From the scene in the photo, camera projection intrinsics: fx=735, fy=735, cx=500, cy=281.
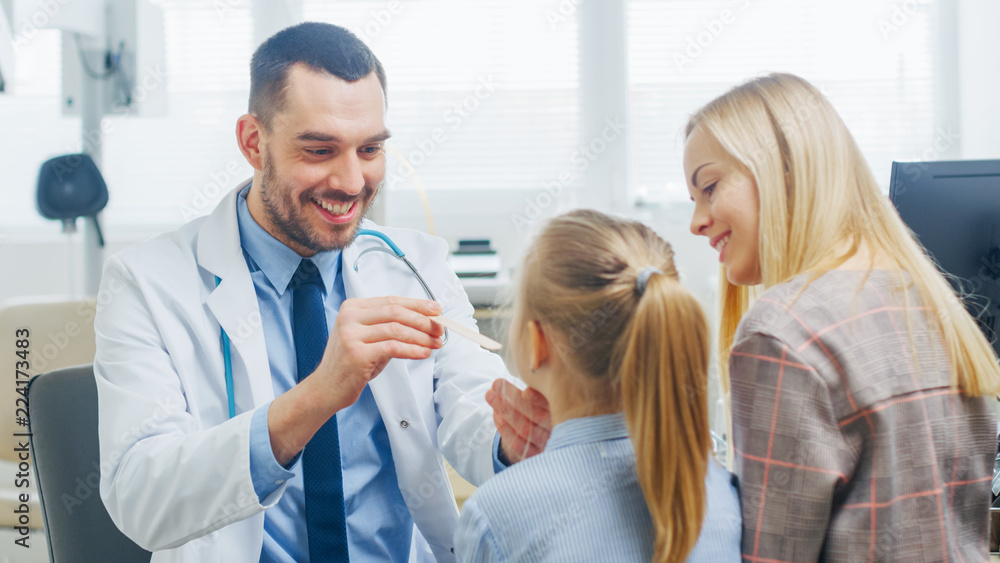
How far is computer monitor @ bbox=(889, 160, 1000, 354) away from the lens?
1279 millimetres

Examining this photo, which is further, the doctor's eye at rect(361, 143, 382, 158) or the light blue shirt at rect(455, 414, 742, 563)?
the doctor's eye at rect(361, 143, 382, 158)

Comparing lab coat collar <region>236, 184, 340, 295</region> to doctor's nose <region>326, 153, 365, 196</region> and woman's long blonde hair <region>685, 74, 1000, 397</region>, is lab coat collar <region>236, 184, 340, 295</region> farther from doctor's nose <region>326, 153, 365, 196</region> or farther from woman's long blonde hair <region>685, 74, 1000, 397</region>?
woman's long blonde hair <region>685, 74, 1000, 397</region>

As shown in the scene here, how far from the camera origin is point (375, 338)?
36.3 inches

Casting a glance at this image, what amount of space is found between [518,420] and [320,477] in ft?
1.01

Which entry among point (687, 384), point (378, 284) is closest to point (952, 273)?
point (687, 384)

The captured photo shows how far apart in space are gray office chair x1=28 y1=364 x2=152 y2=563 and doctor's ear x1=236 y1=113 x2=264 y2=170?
1.40 feet

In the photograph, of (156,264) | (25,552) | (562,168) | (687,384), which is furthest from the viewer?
(562,168)

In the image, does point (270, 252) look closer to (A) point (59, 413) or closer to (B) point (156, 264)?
(B) point (156, 264)

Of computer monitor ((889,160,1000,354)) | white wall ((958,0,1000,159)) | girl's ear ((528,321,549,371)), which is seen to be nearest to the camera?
→ girl's ear ((528,321,549,371))

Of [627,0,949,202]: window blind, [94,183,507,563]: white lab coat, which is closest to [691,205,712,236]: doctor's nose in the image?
[94,183,507,563]: white lab coat

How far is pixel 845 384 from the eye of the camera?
779 millimetres

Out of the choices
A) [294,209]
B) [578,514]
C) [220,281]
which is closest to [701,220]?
[578,514]

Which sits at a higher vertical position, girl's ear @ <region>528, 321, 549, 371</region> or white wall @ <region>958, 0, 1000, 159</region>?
white wall @ <region>958, 0, 1000, 159</region>

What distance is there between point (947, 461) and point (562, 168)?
2.27 m
